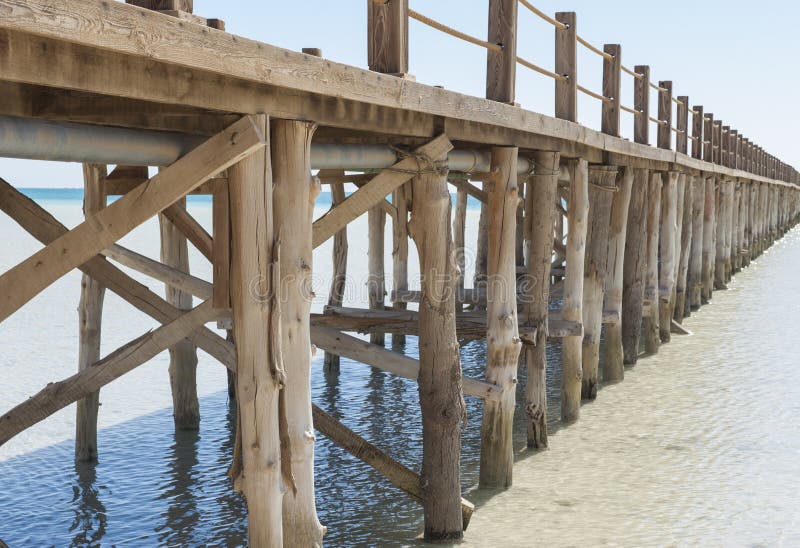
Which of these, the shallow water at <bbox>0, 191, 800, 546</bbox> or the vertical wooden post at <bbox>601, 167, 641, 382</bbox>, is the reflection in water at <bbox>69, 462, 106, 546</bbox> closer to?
the shallow water at <bbox>0, 191, 800, 546</bbox>

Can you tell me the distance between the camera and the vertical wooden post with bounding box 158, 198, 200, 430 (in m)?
7.50

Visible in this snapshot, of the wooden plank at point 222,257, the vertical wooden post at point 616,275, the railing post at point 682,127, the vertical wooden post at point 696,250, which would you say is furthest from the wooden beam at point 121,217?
the vertical wooden post at point 696,250

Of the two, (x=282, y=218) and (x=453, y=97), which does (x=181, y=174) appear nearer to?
(x=282, y=218)

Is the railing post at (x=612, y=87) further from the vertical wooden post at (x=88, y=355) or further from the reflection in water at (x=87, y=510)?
the reflection in water at (x=87, y=510)

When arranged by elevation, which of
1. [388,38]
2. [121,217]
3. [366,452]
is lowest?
[366,452]

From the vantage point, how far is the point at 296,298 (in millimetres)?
3822

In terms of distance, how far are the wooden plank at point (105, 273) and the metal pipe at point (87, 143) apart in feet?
3.11

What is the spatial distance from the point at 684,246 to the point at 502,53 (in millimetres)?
8758

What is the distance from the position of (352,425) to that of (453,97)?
3.78 m

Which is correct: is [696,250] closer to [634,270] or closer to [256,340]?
[634,270]

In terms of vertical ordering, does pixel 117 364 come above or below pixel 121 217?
below

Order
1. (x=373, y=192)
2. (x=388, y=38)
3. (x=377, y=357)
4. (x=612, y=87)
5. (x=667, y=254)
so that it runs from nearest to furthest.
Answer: (x=388, y=38) → (x=373, y=192) → (x=377, y=357) → (x=612, y=87) → (x=667, y=254)

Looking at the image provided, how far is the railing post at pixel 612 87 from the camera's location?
353 inches

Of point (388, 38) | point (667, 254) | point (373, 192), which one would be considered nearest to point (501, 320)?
point (373, 192)
